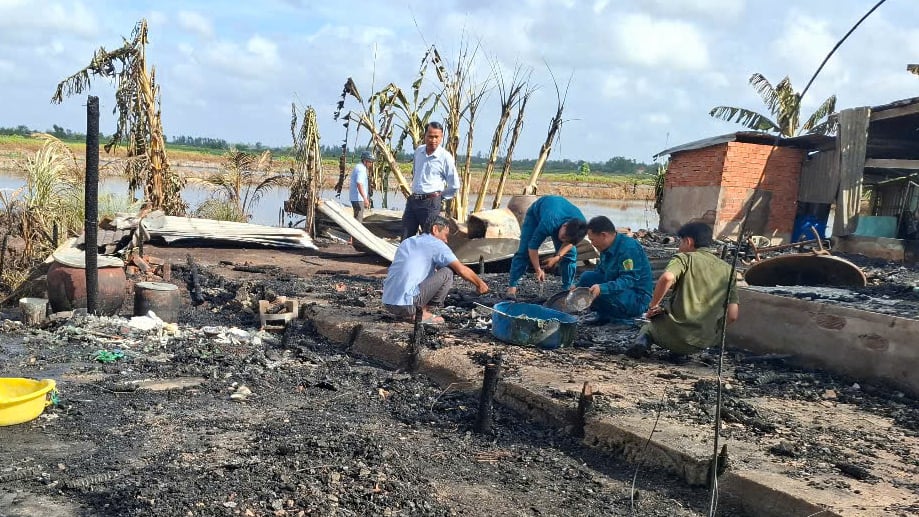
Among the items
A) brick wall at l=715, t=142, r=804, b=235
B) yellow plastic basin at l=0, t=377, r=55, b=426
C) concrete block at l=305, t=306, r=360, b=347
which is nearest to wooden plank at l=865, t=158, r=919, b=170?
brick wall at l=715, t=142, r=804, b=235

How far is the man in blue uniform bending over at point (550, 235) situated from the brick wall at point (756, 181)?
33.3ft

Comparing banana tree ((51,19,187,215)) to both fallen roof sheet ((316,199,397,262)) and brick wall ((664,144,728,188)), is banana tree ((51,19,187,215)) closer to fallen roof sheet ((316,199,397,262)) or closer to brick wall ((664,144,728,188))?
fallen roof sheet ((316,199,397,262))

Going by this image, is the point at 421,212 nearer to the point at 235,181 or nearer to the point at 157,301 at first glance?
the point at 157,301

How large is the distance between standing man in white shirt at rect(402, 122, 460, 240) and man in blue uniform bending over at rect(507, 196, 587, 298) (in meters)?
1.71

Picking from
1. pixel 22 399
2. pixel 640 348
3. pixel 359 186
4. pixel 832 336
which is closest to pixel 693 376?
pixel 640 348

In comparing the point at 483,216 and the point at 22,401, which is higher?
the point at 483,216

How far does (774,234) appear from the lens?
1816cm

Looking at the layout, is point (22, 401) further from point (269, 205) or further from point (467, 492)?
point (269, 205)

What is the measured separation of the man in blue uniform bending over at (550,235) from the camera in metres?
8.30

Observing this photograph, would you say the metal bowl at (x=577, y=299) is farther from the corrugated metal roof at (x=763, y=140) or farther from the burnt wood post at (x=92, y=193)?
the corrugated metal roof at (x=763, y=140)

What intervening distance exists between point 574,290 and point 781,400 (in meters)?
2.33

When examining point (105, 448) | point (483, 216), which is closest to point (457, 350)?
point (105, 448)

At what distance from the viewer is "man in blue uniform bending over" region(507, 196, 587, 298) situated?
8.30 meters

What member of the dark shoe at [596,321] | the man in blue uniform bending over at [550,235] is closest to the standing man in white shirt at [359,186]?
the man in blue uniform bending over at [550,235]
